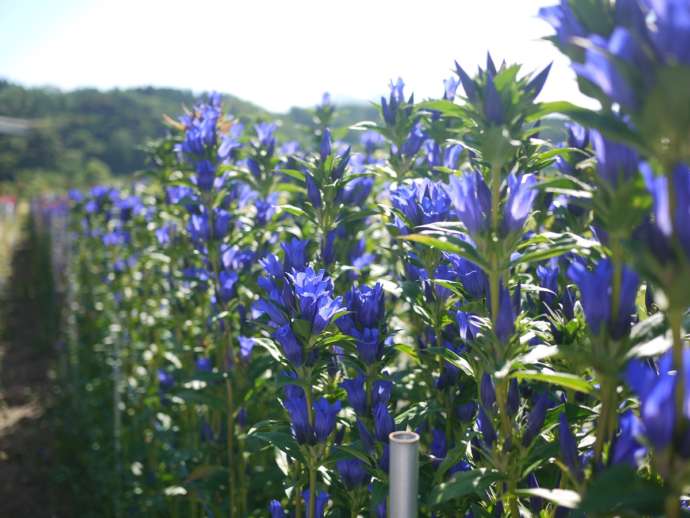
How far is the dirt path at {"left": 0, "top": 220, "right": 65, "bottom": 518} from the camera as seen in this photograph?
4848 millimetres

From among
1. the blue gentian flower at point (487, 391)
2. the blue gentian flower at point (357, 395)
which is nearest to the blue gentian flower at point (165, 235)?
the blue gentian flower at point (357, 395)

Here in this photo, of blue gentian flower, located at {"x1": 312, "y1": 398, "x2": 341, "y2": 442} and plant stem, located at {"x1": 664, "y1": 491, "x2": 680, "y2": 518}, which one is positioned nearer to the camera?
plant stem, located at {"x1": 664, "y1": 491, "x2": 680, "y2": 518}

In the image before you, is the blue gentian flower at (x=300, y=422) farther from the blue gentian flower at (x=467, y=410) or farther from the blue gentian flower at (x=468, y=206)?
the blue gentian flower at (x=468, y=206)

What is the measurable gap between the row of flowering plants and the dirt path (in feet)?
5.51

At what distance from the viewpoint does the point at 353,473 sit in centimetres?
176

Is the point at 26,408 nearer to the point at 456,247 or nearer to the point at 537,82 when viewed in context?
the point at 456,247

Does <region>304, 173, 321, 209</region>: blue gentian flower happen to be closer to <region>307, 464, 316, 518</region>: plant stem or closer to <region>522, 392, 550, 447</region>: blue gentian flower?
<region>307, 464, 316, 518</region>: plant stem

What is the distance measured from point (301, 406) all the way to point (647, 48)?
4.06 ft

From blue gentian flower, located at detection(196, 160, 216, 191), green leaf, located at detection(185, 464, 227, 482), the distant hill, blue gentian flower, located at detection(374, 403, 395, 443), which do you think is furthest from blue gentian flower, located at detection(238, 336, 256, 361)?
the distant hill

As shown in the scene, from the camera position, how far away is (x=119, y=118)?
4019 centimetres

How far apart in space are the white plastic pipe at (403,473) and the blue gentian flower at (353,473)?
401 mm

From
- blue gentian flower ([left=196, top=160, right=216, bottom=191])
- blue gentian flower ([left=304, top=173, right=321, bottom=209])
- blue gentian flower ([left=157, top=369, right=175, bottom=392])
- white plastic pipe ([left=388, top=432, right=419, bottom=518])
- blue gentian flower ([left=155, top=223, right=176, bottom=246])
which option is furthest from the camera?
blue gentian flower ([left=157, top=369, right=175, bottom=392])

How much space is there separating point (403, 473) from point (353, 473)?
482mm

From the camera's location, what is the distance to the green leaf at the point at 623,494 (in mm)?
992
